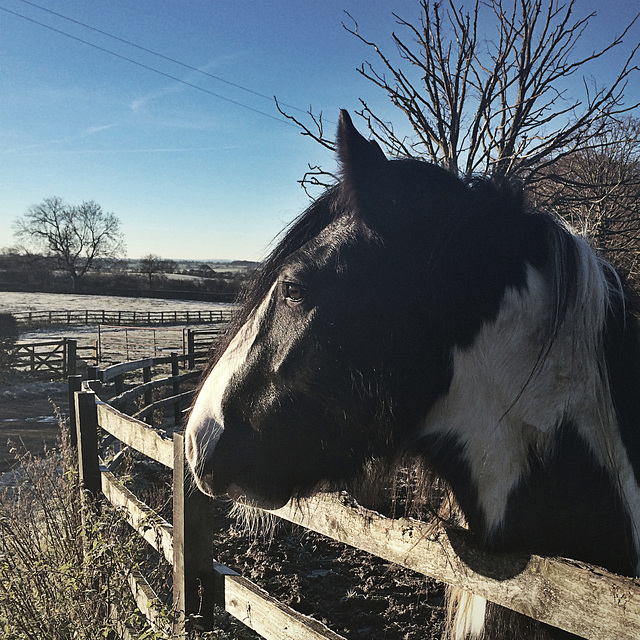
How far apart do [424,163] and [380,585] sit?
409 cm

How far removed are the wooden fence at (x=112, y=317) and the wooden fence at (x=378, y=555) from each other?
3165cm

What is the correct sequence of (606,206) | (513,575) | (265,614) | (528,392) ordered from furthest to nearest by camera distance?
1. (606,206)
2. (265,614)
3. (528,392)
4. (513,575)

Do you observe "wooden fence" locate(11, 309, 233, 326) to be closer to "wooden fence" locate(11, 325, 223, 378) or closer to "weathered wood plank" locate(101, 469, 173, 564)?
"wooden fence" locate(11, 325, 223, 378)

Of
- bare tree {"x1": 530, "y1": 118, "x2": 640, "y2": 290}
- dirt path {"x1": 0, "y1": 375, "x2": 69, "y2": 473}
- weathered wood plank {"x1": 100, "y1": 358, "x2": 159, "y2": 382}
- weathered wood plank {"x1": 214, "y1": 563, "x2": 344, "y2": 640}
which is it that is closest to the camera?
weathered wood plank {"x1": 214, "y1": 563, "x2": 344, "y2": 640}

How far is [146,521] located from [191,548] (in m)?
0.50

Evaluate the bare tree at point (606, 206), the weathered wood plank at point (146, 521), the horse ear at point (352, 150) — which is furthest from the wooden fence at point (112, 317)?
the horse ear at point (352, 150)

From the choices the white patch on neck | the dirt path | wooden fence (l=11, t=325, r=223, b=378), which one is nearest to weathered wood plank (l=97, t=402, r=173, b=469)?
the white patch on neck

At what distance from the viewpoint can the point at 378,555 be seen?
62.3 inches

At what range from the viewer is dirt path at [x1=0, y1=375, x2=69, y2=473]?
9.02m

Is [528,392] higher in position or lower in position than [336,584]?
higher

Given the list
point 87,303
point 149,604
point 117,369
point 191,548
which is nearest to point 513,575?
point 191,548

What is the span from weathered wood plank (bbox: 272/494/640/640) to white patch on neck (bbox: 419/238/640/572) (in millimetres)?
104

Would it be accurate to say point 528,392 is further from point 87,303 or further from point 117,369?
point 87,303

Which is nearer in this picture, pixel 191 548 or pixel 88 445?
pixel 191 548
